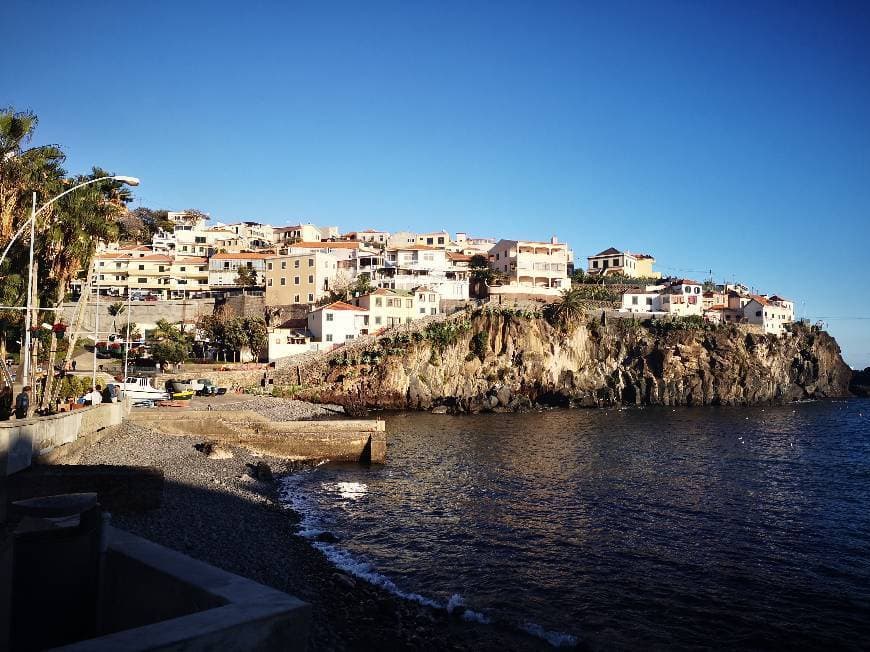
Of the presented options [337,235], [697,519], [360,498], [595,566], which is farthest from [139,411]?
[337,235]

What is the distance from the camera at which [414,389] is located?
7494 centimetres

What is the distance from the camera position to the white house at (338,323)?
80.1 metres

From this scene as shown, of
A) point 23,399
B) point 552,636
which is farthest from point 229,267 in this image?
point 552,636

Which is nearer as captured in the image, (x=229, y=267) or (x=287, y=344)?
(x=287, y=344)

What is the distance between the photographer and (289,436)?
40.4m

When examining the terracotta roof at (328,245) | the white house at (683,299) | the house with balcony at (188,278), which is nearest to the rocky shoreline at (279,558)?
the house with balcony at (188,278)

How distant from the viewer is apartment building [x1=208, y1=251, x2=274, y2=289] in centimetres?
10300

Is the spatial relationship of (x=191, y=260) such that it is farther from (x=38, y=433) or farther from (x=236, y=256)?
(x=38, y=433)

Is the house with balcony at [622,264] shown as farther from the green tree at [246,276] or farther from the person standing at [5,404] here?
the person standing at [5,404]

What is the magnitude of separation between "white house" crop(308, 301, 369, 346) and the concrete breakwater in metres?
37.8

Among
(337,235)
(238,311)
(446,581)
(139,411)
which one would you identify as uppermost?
(337,235)

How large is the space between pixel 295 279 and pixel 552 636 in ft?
269

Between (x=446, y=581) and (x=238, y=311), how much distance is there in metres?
76.3

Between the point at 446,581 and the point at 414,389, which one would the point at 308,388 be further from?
the point at 446,581
